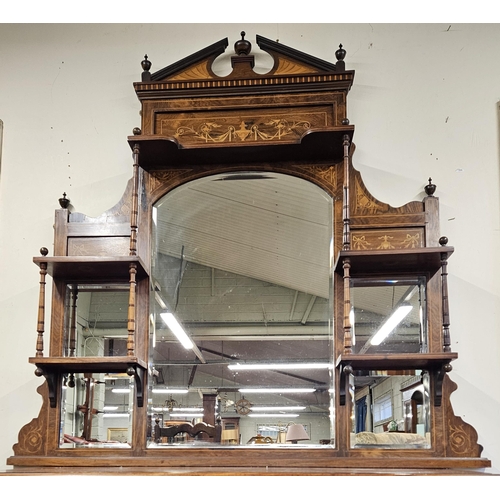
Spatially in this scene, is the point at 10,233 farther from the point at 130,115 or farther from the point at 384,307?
the point at 384,307

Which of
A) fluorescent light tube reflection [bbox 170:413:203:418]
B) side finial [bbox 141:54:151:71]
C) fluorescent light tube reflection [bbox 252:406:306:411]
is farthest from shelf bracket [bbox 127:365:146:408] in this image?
side finial [bbox 141:54:151:71]

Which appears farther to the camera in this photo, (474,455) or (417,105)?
(417,105)

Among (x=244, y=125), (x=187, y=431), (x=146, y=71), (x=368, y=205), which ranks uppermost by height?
(x=146, y=71)

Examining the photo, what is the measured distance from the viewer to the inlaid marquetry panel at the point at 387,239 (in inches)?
92.6

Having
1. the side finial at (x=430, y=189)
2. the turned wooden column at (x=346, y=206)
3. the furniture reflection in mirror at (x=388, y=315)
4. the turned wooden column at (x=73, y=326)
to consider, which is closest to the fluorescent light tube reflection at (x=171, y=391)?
the turned wooden column at (x=73, y=326)

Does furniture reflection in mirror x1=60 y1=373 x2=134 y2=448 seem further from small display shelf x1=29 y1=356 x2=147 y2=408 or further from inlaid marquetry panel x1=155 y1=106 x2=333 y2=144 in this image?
inlaid marquetry panel x1=155 y1=106 x2=333 y2=144

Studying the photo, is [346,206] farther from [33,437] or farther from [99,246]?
[33,437]

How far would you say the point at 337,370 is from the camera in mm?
2295

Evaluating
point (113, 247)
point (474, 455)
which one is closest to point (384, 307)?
point (474, 455)

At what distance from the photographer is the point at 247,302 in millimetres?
2396

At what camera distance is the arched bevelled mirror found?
7.48ft

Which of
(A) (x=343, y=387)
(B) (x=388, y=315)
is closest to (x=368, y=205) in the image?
(B) (x=388, y=315)

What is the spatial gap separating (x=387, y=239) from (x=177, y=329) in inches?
29.9

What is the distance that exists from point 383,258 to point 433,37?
93cm
